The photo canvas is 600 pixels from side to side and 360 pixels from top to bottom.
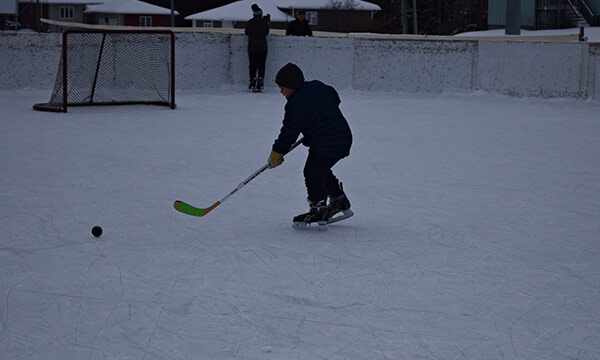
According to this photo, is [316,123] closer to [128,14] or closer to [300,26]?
[300,26]

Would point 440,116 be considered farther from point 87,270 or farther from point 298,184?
point 87,270

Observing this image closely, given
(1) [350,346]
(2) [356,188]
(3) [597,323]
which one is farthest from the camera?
(2) [356,188]

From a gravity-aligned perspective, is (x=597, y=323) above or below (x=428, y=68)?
below

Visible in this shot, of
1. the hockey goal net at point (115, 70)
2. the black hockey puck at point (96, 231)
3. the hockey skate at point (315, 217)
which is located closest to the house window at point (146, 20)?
the hockey goal net at point (115, 70)

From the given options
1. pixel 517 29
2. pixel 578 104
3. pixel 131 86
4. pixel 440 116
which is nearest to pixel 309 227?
pixel 440 116

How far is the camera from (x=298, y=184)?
6.17 m

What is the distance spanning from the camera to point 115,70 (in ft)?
35.9

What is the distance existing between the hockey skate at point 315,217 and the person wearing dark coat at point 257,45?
815 cm

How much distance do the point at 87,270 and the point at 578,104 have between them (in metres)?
9.37

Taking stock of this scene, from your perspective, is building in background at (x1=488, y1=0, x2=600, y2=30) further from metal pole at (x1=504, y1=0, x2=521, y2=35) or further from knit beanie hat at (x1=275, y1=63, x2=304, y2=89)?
knit beanie hat at (x1=275, y1=63, x2=304, y2=89)

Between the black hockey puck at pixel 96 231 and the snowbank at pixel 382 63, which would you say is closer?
the black hockey puck at pixel 96 231

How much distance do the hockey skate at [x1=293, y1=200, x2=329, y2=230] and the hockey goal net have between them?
20.2 feet

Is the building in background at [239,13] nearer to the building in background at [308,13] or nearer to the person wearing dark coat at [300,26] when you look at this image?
the building in background at [308,13]

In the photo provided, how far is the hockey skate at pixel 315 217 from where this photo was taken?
469 cm
